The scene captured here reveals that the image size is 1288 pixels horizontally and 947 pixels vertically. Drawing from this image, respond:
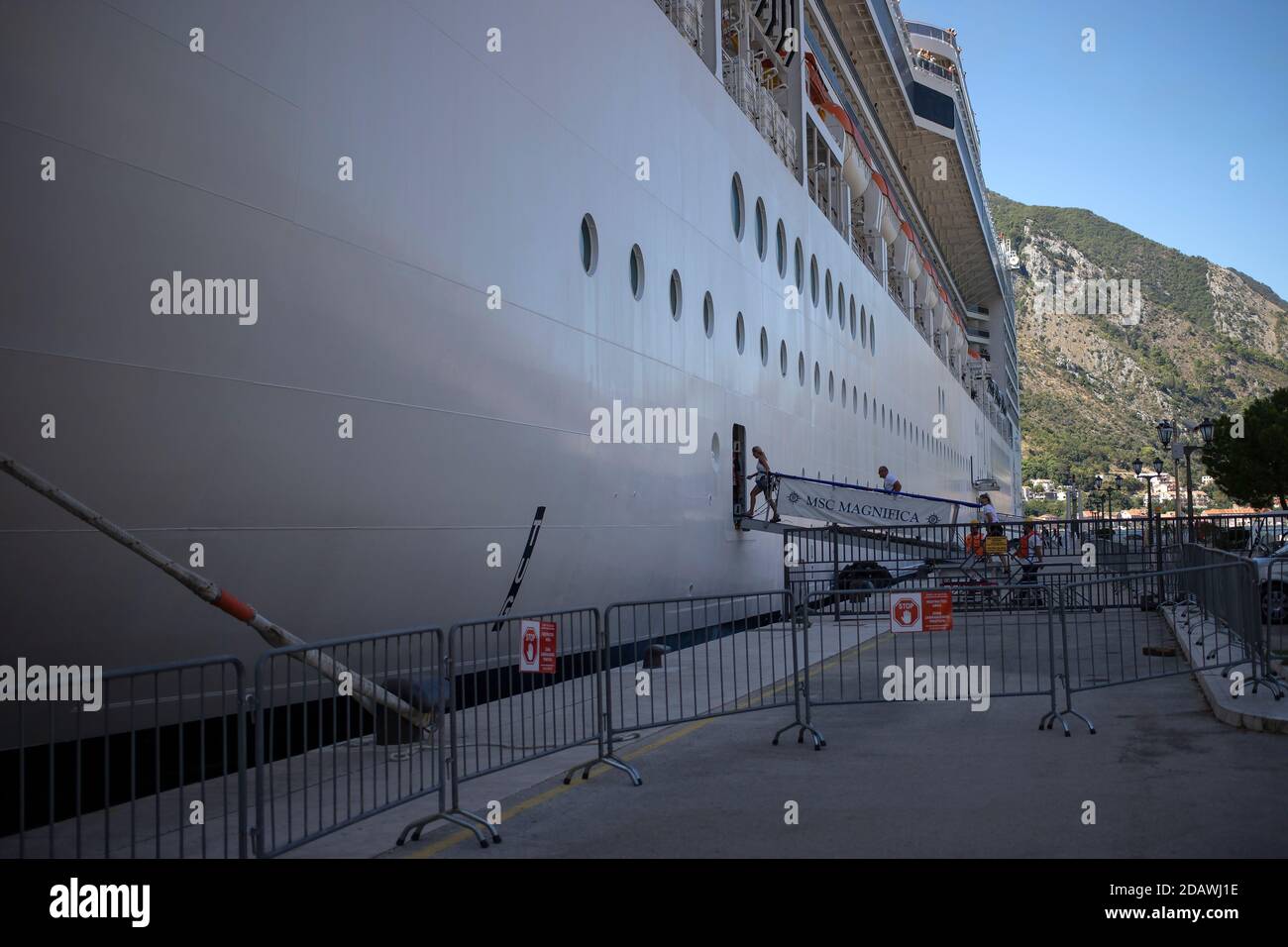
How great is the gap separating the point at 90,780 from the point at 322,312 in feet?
11.2

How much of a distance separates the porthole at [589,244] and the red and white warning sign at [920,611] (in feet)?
17.7

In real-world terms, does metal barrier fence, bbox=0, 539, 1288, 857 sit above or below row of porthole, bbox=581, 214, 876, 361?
below

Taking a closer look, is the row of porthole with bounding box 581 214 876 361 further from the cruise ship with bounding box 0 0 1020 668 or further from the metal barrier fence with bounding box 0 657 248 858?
the metal barrier fence with bounding box 0 657 248 858

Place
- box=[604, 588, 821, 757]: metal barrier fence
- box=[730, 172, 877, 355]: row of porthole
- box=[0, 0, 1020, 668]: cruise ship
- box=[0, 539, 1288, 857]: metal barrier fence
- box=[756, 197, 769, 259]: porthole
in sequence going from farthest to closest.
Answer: box=[756, 197, 769, 259]: porthole, box=[730, 172, 877, 355]: row of porthole, box=[604, 588, 821, 757]: metal barrier fence, box=[0, 0, 1020, 668]: cruise ship, box=[0, 539, 1288, 857]: metal barrier fence

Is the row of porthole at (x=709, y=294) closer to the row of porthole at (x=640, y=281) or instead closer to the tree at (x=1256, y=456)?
the row of porthole at (x=640, y=281)

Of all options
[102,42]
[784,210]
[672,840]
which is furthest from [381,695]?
[784,210]

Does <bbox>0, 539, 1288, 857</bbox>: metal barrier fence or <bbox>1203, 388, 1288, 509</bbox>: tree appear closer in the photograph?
<bbox>0, 539, 1288, 857</bbox>: metal barrier fence

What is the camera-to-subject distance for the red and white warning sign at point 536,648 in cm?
704

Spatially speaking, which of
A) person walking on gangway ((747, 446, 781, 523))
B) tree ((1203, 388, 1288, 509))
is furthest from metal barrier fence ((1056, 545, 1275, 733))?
tree ((1203, 388, 1288, 509))

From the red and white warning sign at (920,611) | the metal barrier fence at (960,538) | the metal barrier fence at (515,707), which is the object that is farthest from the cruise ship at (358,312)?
the red and white warning sign at (920,611)

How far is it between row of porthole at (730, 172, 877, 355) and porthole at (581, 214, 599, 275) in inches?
241

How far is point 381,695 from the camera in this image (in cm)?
726

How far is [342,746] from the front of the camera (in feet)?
26.8

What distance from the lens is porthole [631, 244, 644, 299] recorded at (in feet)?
45.3
